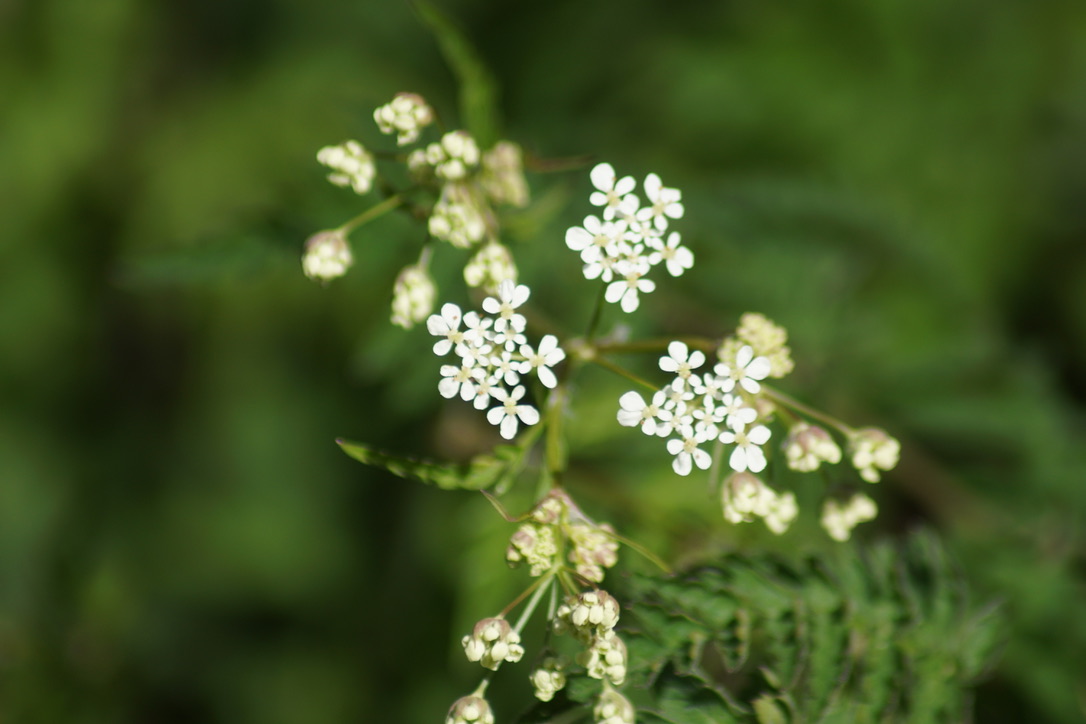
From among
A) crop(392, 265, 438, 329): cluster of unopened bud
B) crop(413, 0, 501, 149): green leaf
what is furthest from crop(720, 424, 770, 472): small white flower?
crop(413, 0, 501, 149): green leaf

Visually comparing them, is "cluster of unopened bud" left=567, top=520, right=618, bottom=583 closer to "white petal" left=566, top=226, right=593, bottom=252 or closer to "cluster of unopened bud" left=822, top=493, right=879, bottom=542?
"cluster of unopened bud" left=822, top=493, right=879, bottom=542

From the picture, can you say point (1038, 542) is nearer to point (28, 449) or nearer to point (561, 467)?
point (561, 467)

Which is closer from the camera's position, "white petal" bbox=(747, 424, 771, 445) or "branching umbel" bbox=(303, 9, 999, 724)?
"branching umbel" bbox=(303, 9, 999, 724)

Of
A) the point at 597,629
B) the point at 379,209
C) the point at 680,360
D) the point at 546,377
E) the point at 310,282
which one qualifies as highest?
the point at 310,282

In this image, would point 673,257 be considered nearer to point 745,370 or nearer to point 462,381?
point 745,370

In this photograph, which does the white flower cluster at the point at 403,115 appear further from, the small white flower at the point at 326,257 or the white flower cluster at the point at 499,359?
the white flower cluster at the point at 499,359

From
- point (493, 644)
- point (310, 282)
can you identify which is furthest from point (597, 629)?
point (310, 282)

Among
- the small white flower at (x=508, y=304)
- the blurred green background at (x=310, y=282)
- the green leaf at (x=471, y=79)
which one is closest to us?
the small white flower at (x=508, y=304)

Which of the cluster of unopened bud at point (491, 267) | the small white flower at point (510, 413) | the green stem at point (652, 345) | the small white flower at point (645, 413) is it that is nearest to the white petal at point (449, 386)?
the small white flower at point (510, 413)
